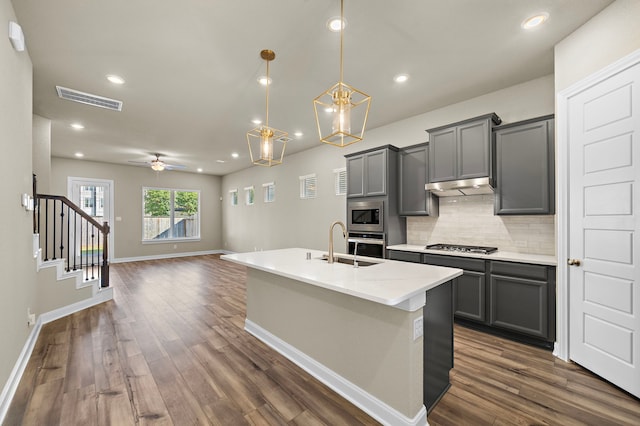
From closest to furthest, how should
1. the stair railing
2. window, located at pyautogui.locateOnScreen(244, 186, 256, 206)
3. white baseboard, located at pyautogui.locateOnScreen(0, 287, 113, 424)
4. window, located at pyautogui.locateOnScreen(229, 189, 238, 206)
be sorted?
1. white baseboard, located at pyautogui.locateOnScreen(0, 287, 113, 424)
2. the stair railing
3. window, located at pyautogui.locateOnScreen(244, 186, 256, 206)
4. window, located at pyautogui.locateOnScreen(229, 189, 238, 206)

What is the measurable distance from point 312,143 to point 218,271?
384cm

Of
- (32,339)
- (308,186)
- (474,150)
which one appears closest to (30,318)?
(32,339)

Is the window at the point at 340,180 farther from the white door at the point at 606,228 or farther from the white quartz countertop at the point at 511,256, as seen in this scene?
the white door at the point at 606,228

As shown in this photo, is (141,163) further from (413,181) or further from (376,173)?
(413,181)

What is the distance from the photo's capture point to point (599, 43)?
2240 mm

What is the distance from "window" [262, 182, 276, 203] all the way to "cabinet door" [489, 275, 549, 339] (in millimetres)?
5745

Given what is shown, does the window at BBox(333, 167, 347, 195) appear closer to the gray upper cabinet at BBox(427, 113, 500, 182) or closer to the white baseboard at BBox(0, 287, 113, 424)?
the gray upper cabinet at BBox(427, 113, 500, 182)

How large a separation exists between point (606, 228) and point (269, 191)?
6.87m

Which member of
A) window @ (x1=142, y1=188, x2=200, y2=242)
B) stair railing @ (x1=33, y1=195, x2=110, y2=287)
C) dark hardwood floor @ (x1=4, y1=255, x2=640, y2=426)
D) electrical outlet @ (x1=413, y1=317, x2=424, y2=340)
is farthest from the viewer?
window @ (x1=142, y1=188, x2=200, y2=242)

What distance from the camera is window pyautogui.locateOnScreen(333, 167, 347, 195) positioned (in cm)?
554

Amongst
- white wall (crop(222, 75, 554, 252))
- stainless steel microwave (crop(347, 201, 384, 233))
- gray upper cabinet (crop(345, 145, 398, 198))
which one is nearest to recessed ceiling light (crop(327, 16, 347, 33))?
white wall (crop(222, 75, 554, 252))

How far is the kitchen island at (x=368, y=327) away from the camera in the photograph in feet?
5.50

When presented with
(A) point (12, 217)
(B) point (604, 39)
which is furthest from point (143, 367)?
(B) point (604, 39)

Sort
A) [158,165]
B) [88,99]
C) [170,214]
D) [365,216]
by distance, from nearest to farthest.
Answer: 1. [88,99]
2. [365,216]
3. [158,165]
4. [170,214]
